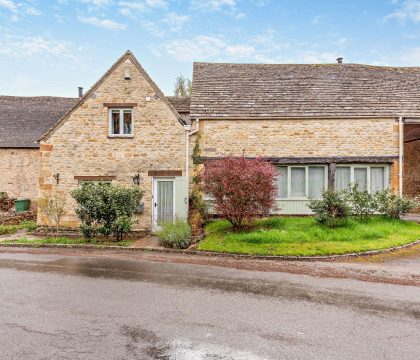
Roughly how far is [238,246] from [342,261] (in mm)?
3393

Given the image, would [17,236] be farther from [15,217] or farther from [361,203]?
[361,203]

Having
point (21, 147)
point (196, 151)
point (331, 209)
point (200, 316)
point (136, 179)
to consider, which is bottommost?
point (200, 316)

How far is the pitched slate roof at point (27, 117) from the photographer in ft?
76.3

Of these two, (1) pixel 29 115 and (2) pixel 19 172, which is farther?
(1) pixel 29 115

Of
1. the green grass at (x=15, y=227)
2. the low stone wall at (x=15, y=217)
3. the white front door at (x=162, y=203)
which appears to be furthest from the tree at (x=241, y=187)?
the low stone wall at (x=15, y=217)

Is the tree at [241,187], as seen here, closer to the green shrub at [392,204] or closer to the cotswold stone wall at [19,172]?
the green shrub at [392,204]

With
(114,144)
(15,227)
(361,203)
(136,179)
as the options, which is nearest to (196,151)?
(136,179)

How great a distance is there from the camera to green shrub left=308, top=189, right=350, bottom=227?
13898 millimetres

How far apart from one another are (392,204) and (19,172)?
22.1 m

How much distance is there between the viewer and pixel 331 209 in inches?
553

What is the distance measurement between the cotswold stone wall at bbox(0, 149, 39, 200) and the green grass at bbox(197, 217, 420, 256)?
14.2m

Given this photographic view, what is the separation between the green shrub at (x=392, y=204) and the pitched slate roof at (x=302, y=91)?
14.4 ft

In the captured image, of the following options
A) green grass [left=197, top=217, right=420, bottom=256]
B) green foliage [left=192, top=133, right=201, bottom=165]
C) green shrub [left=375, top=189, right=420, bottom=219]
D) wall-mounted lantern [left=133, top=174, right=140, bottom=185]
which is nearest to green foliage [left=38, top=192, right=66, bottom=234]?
wall-mounted lantern [left=133, top=174, right=140, bottom=185]

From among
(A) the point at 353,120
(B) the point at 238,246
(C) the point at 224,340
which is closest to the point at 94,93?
(B) the point at 238,246
